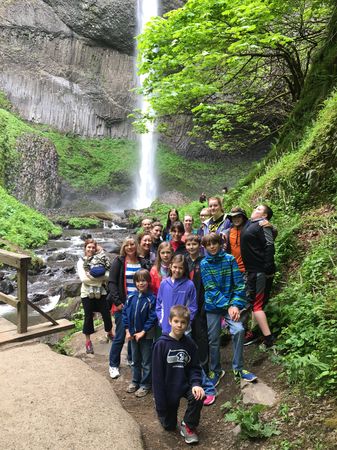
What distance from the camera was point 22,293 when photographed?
5637 millimetres

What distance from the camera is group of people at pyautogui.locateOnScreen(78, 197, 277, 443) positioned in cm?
365

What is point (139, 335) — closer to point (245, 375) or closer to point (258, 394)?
point (245, 375)

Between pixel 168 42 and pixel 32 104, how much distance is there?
33978 mm

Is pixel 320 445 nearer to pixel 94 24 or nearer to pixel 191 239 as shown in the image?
pixel 191 239

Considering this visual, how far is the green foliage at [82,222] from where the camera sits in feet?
81.7

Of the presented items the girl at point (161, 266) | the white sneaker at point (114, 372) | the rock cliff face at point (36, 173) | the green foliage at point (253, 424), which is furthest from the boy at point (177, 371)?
the rock cliff face at point (36, 173)

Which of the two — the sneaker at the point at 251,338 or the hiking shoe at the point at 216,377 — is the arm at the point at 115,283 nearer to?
the hiking shoe at the point at 216,377

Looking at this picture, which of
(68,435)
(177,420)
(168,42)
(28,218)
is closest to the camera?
(68,435)

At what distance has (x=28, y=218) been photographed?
20.8m

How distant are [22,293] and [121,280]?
160 cm

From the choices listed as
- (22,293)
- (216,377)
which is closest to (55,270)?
(22,293)

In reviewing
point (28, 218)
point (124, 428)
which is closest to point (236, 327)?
point (124, 428)

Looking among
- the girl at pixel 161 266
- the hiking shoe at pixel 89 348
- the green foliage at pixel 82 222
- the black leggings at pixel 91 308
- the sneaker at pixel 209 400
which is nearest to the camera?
the sneaker at pixel 209 400

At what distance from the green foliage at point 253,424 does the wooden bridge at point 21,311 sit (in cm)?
327
